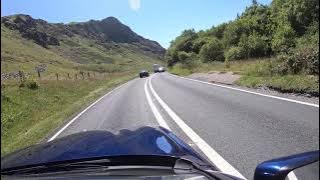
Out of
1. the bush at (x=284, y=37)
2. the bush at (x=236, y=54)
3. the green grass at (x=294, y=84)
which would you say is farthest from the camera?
the bush at (x=236, y=54)

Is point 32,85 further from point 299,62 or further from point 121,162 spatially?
point 121,162

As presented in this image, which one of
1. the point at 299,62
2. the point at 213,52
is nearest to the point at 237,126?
the point at 299,62

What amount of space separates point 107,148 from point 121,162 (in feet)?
1.29

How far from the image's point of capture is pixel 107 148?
3.07 metres

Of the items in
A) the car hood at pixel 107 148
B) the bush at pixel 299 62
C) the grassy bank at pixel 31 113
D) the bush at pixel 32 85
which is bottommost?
the grassy bank at pixel 31 113

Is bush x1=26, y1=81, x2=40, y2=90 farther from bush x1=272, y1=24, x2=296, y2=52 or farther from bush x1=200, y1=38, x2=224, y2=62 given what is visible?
bush x1=200, y1=38, x2=224, y2=62

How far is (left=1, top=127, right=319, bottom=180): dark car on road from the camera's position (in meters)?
2.38

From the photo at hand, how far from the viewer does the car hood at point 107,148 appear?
9.52 ft

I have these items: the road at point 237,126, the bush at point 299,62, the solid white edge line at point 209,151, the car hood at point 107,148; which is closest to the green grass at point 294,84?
the bush at point 299,62

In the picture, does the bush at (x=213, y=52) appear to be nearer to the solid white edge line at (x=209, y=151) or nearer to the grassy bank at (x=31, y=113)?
the grassy bank at (x=31, y=113)

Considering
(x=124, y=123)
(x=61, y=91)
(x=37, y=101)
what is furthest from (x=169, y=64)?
(x=124, y=123)

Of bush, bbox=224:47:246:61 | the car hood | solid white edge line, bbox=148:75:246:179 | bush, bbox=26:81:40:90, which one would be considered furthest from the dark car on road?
bush, bbox=224:47:246:61

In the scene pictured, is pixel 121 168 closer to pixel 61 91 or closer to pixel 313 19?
pixel 61 91

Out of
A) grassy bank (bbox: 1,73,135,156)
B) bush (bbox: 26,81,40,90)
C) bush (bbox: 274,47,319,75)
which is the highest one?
bush (bbox: 274,47,319,75)
